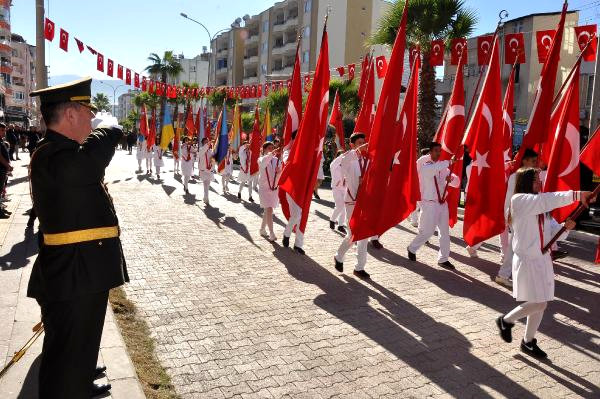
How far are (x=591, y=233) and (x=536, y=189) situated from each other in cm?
847

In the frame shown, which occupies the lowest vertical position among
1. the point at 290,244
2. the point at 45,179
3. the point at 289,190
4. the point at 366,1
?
the point at 290,244

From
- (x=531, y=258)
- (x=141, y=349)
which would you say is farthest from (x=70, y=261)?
(x=531, y=258)

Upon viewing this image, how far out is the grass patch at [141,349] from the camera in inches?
150

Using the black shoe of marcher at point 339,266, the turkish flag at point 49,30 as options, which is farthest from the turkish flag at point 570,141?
the turkish flag at point 49,30

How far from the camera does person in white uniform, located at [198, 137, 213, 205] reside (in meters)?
14.3

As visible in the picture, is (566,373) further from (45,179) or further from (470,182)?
(45,179)

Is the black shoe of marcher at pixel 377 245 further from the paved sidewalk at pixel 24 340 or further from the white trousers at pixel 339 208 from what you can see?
the paved sidewalk at pixel 24 340

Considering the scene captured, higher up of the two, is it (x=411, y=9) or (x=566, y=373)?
(x=411, y=9)

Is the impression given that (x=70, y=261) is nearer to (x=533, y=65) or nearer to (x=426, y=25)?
(x=426, y=25)

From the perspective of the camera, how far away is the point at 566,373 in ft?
14.4

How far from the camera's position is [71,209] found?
9.43ft

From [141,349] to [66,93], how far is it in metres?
2.56

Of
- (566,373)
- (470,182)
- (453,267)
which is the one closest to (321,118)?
(470,182)

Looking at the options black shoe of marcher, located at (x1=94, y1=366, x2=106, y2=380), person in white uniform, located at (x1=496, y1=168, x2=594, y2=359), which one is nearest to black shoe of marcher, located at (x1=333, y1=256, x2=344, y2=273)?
person in white uniform, located at (x1=496, y1=168, x2=594, y2=359)
